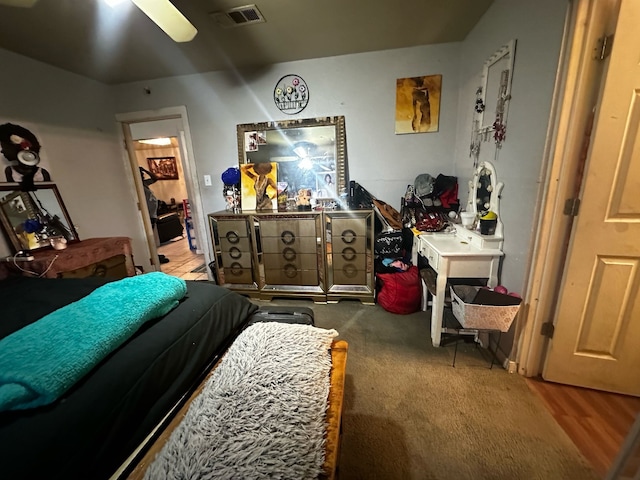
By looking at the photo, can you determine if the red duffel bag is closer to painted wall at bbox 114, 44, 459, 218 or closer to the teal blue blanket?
painted wall at bbox 114, 44, 459, 218

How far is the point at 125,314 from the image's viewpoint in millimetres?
912

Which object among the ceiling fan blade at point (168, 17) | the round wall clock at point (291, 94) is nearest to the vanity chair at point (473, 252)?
the round wall clock at point (291, 94)

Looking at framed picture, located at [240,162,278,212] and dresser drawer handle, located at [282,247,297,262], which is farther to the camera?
framed picture, located at [240,162,278,212]

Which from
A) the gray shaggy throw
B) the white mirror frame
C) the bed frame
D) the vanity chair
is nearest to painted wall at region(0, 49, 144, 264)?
the bed frame

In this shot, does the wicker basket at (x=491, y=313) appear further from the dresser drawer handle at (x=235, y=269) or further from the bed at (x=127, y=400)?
the dresser drawer handle at (x=235, y=269)

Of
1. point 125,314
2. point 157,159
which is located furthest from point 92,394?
point 157,159

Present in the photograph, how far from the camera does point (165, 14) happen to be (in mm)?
1229

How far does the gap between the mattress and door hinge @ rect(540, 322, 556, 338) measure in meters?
1.79

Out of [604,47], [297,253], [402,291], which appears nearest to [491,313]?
[402,291]

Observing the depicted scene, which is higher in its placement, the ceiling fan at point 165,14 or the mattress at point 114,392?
the ceiling fan at point 165,14

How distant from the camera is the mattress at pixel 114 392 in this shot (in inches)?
23.5

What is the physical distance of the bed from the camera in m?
0.60

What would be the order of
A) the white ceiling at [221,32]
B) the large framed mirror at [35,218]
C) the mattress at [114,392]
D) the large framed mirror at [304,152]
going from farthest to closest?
the large framed mirror at [304,152], the large framed mirror at [35,218], the white ceiling at [221,32], the mattress at [114,392]

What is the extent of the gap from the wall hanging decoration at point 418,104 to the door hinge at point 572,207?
157cm
